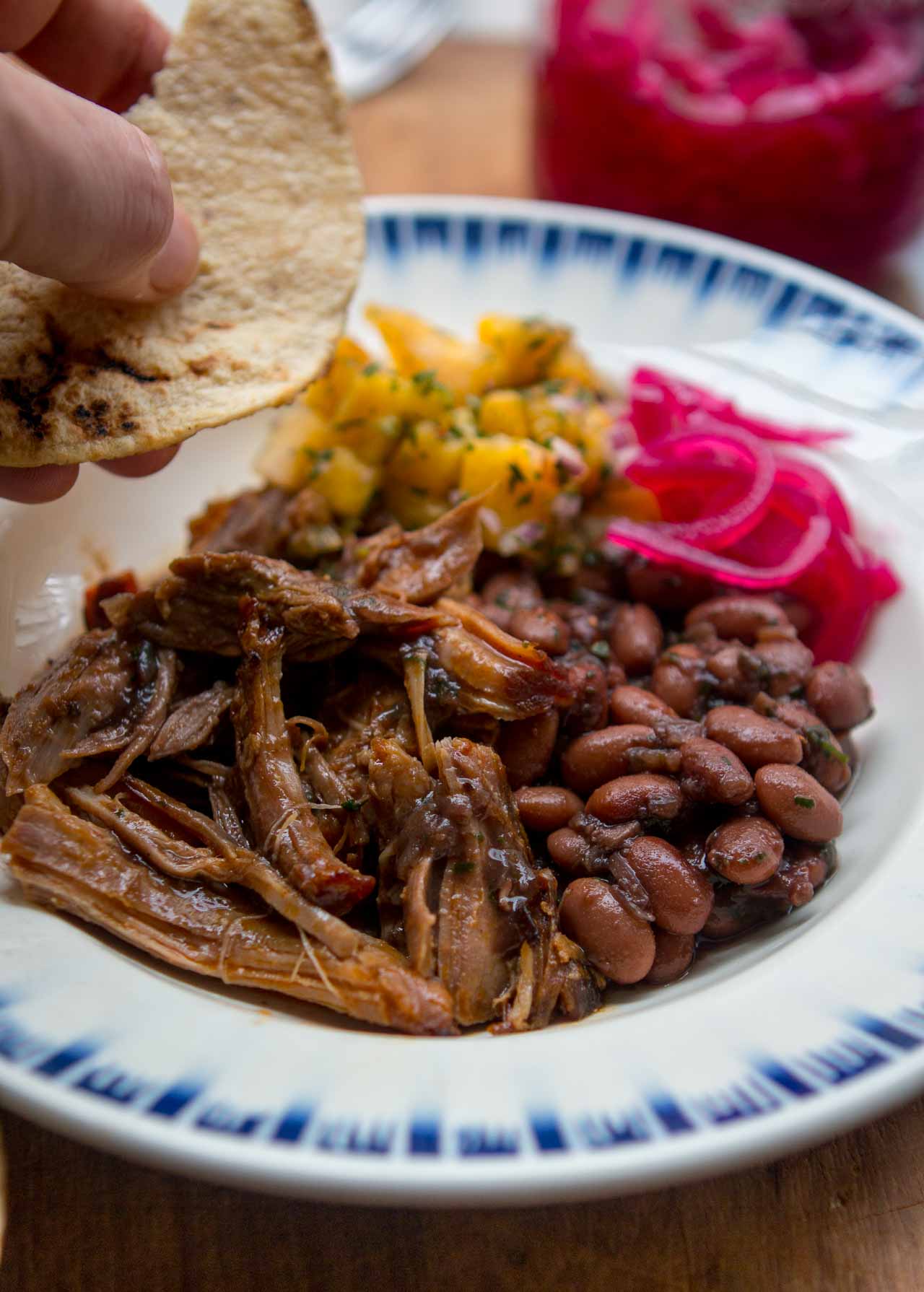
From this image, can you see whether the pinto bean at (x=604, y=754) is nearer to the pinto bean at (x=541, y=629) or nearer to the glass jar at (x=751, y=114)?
the pinto bean at (x=541, y=629)

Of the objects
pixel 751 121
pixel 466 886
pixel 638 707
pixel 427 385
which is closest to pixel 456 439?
pixel 427 385

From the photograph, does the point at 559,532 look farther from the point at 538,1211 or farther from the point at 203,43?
the point at 538,1211

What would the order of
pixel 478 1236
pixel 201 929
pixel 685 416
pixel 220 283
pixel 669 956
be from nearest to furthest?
pixel 478 1236 < pixel 201 929 < pixel 669 956 < pixel 220 283 < pixel 685 416

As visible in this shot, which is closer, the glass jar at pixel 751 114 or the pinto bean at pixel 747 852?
the pinto bean at pixel 747 852

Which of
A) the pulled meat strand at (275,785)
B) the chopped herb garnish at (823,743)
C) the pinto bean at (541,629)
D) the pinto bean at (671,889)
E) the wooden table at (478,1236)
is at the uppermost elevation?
the chopped herb garnish at (823,743)

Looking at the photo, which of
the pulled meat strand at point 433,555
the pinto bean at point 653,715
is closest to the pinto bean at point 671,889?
the pinto bean at point 653,715

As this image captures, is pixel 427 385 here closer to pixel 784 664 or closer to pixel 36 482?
pixel 36 482

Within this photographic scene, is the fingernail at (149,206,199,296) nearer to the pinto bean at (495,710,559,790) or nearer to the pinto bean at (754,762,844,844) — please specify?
the pinto bean at (495,710,559,790)
